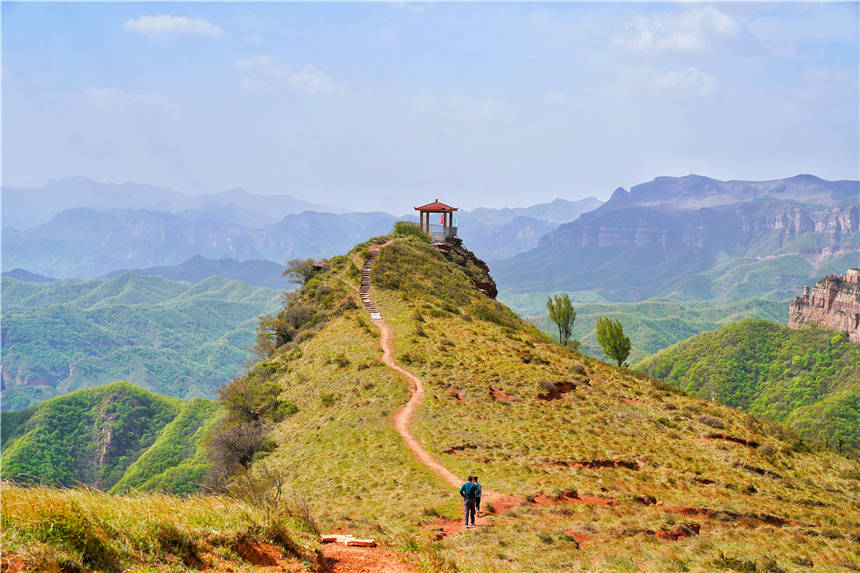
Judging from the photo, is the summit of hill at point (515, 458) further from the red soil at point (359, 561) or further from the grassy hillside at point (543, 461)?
the red soil at point (359, 561)

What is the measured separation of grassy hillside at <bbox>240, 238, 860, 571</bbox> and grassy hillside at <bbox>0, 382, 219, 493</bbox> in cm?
6506

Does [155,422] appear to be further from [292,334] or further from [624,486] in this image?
[624,486]

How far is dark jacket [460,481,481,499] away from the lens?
1600 centimetres

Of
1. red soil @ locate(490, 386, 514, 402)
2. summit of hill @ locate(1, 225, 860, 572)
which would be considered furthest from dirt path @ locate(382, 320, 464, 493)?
red soil @ locate(490, 386, 514, 402)

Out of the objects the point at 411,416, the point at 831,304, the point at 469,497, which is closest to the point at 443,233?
the point at 411,416

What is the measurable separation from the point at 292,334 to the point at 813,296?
19932cm

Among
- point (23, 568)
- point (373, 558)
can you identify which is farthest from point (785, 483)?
point (23, 568)

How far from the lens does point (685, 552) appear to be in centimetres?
1462

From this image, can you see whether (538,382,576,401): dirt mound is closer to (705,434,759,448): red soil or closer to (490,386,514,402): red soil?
(490,386,514,402): red soil

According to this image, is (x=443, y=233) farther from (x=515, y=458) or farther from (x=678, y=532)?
(x=678, y=532)

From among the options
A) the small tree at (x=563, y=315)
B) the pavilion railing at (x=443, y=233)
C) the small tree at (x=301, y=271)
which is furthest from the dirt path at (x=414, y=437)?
the pavilion railing at (x=443, y=233)

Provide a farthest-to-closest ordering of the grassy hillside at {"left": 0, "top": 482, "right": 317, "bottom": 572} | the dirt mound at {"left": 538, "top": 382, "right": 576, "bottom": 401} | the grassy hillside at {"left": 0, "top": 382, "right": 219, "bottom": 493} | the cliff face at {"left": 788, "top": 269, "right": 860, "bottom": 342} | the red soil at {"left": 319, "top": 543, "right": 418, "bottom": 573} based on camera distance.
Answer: the cliff face at {"left": 788, "top": 269, "right": 860, "bottom": 342}
the grassy hillside at {"left": 0, "top": 382, "right": 219, "bottom": 493}
the dirt mound at {"left": 538, "top": 382, "right": 576, "bottom": 401}
the red soil at {"left": 319, "top": 543, "right": 418, "bottom": 573}
the grassy hillside at {"left": 0, "top": 482, "right": 317, "bottom": 572}

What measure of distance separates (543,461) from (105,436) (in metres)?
119

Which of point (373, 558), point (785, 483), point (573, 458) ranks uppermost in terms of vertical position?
point (373, 558)
